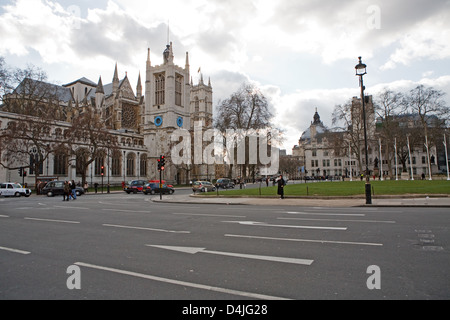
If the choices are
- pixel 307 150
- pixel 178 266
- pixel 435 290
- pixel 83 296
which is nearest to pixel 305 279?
pixel 435 290

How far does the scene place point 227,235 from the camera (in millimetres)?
7504

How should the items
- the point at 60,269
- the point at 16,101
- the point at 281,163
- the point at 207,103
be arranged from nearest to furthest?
the point at 60,269, the point at 16,101, the point at 207,103, the point at 281,163

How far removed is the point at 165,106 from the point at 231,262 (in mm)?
69634

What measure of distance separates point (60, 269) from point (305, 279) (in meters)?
4.10

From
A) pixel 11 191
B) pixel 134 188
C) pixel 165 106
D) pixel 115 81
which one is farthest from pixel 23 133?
pixel 115 81

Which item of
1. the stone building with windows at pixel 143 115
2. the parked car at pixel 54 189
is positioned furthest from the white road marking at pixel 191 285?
the stone building with windows at pixel 143 115

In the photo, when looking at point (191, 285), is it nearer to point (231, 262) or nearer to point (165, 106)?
point (231, 262)

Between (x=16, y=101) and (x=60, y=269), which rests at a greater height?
(x=16, y=101)

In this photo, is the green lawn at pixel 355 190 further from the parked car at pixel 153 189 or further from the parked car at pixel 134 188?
the parked car at pixel 134 188

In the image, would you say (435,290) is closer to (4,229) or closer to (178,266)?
(178,266)

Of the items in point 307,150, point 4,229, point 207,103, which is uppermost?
point 207,103

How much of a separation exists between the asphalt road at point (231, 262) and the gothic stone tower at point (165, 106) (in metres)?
59.5

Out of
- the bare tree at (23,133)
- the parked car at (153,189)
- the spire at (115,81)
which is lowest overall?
the parked car at (153,189)

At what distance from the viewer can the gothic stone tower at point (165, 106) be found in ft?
225
